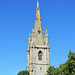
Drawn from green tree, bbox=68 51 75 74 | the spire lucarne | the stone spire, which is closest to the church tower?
the spire lucarne

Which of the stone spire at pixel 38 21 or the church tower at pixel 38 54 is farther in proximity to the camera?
the stone spire at pixel 38 21

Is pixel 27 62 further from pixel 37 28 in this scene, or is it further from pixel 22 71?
pixel 37 28

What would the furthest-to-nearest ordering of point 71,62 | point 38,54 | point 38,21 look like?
point 38,21 → point 38,54 → point 71,62

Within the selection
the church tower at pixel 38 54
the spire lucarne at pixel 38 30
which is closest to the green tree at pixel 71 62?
the church tower at pixel 38 54

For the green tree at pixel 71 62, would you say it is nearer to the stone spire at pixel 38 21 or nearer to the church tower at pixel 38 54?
the church tower at pixel 38 54

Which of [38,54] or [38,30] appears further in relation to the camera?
[38,30]

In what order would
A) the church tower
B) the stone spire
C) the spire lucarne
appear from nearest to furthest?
the church tower
the spire lucarne
the stone spire

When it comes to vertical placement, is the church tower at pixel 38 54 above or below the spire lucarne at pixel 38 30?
below

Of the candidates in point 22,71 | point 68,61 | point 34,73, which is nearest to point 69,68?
point 68,61

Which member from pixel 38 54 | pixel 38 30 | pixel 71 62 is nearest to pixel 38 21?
pixel 38 30

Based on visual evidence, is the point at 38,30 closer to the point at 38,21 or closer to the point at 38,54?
the point at 38,21

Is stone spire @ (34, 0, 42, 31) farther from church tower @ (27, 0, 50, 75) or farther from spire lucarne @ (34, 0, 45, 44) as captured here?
church tower @ (27, 0, 50, 75)

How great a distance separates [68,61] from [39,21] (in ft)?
136

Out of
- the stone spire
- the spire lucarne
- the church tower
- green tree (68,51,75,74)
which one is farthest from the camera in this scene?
the stone spire
